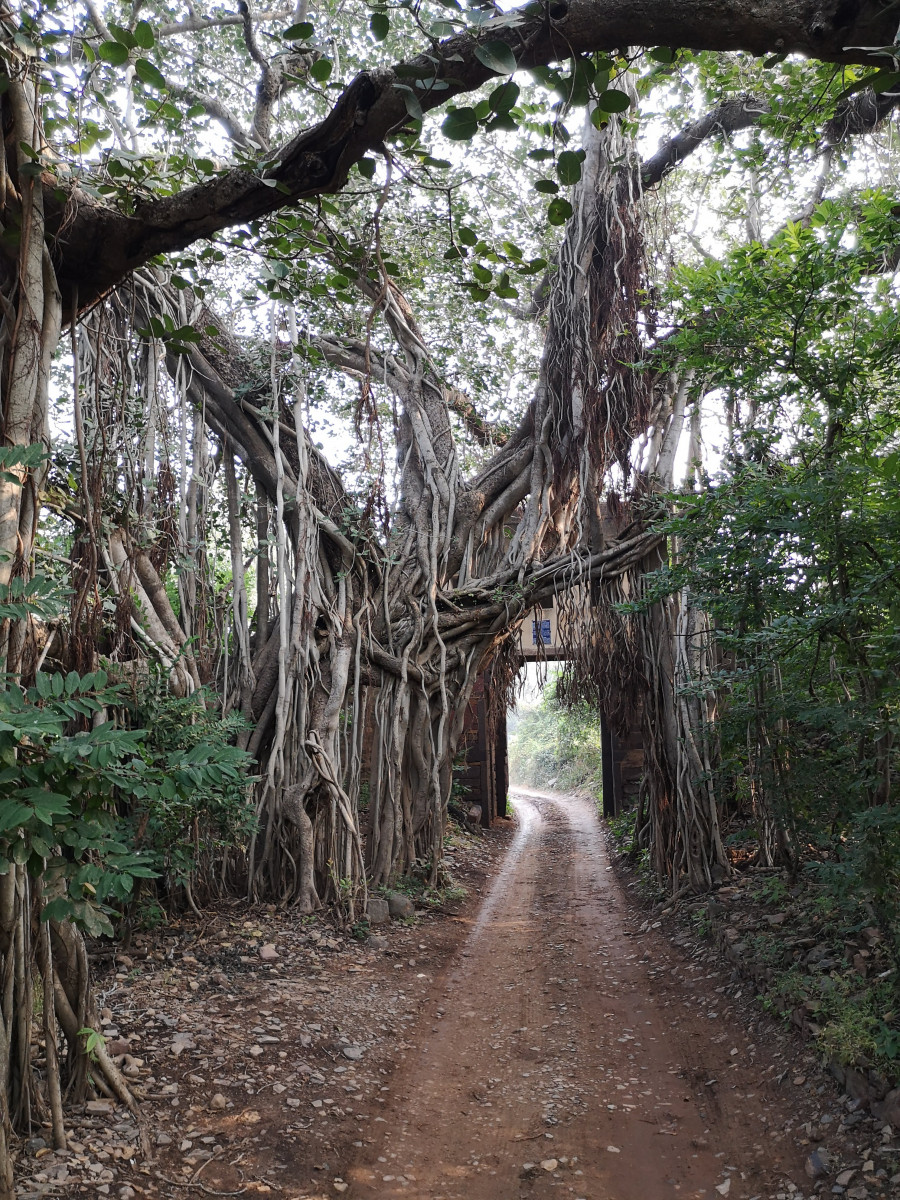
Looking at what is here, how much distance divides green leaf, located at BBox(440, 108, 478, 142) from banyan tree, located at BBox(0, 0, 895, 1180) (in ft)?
0.67

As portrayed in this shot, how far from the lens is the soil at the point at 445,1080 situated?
2.34 meters

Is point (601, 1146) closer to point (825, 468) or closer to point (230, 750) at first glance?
point (230, 750)

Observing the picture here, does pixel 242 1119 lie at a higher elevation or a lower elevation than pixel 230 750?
lower

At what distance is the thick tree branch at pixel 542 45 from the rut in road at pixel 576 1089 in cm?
284

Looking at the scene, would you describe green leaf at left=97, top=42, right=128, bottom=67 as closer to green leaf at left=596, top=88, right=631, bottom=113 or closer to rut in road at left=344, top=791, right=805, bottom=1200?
green leaf at left=596, top=88, right=631, bottom=113

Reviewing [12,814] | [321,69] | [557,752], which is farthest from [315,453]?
[557,752]

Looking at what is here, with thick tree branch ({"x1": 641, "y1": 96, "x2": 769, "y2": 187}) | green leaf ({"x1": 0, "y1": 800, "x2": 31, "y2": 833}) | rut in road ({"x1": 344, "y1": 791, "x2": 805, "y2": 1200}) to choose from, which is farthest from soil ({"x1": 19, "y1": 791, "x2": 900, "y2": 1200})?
thick tree branch ({"x1": 641, "y1": 96, "x2": 769, "y2": 187})

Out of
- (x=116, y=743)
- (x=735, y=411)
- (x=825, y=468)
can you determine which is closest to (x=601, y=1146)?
(x=116, y=743)

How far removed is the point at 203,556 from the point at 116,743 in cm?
370

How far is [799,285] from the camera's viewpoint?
340cm

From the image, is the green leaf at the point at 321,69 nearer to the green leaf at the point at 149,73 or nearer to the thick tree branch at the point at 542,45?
the thick tree branch at the point at 542,45

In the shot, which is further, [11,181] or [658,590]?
[658,590]

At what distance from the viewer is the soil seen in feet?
7.69

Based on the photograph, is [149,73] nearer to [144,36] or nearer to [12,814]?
[144,36]
